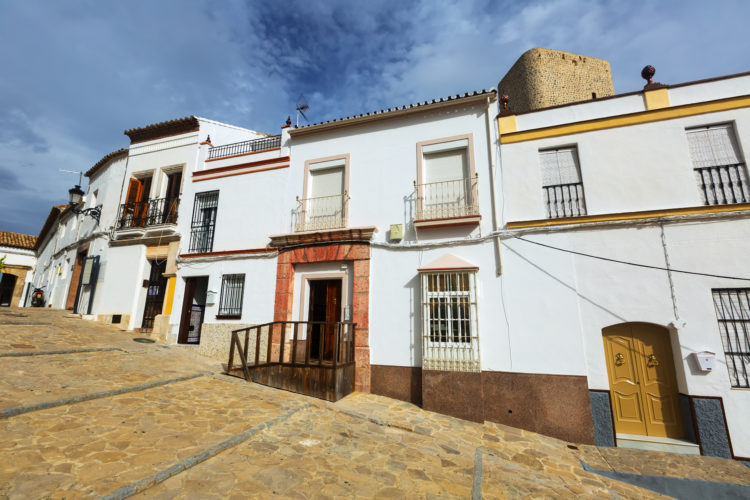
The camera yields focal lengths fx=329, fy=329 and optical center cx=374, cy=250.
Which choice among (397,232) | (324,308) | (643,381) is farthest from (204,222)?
(643,381)

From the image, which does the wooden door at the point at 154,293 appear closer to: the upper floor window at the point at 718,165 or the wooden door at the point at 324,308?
the wooden door at the point at 324,308

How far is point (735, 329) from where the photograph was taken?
562 cm

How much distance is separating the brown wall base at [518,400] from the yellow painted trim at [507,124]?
5269 mm

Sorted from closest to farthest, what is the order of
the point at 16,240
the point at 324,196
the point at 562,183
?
the point at 562,183 < the point at 324,196 < the point at 16,240

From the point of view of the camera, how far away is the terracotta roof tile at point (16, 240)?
1911cm

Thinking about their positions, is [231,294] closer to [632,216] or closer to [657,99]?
[632,216]

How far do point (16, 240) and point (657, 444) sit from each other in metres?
30.2

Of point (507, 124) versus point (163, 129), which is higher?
point (163, 129)

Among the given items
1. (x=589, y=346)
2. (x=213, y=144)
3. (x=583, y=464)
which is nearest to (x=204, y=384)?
(x=583, y=464)

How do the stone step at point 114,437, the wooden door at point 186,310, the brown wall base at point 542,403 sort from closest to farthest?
the stone step at point 114,437, the brown wall base at point 542,403, the wooden door at point 186,310

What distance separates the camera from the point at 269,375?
23.8ft

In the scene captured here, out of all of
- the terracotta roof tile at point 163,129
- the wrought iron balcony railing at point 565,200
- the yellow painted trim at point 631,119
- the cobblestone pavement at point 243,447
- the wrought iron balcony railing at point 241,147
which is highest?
the terracotta roof tile at point 163,129

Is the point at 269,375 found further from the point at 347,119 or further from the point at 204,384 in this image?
the point at 347,119

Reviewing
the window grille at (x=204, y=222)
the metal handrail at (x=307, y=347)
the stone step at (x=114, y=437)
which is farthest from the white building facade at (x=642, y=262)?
the window grille at (x=204, y=222)
